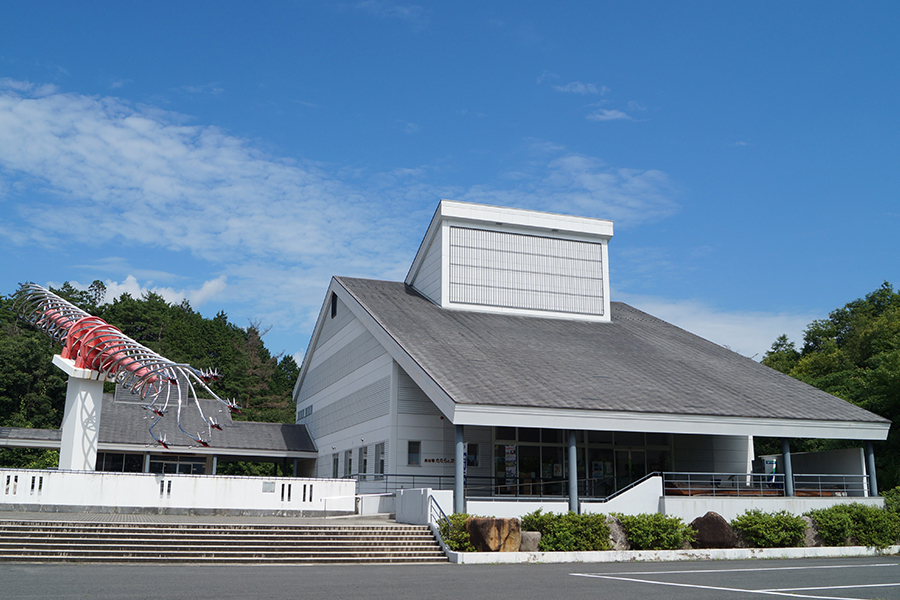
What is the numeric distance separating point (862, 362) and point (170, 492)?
37.7m

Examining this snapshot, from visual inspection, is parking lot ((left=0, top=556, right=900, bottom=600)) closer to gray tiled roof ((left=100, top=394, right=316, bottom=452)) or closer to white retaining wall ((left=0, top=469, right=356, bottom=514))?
white retaining wall ((left=0, top=469, right=356, bottom=514))

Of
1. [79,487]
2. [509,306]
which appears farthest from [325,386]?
[79,487]

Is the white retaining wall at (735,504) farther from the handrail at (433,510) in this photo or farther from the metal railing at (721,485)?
the handrail at (433,510)

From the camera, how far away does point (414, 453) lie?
24.5m

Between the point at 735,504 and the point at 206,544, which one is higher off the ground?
the point at 735,504

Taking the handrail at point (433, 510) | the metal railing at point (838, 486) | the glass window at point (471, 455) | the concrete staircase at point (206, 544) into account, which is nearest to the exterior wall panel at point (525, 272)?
the glass window at point (471, 455)

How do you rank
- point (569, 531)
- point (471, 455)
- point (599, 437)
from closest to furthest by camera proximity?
point (569, 531), point (471, 455), point (599, 437)

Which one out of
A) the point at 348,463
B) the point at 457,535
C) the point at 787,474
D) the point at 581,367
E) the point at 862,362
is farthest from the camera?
the point at 862,362

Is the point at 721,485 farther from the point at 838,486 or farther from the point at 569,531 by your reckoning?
the point at 569,531

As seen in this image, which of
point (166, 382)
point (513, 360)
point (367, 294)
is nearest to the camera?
point (166, 382)

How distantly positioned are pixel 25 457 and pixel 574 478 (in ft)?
109

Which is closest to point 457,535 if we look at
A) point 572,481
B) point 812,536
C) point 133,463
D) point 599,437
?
point 572,481

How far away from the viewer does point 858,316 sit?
54438 mm

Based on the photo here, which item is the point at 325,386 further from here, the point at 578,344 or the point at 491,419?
the point at 491,419
